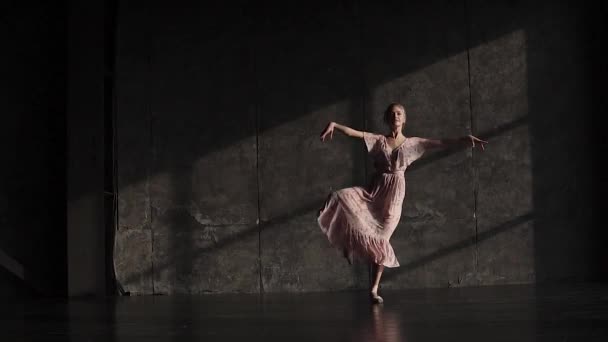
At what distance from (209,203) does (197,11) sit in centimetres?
213

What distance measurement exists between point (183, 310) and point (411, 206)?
3.98m

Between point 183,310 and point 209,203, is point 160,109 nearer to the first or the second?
point 209,203

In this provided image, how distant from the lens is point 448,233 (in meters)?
10.4

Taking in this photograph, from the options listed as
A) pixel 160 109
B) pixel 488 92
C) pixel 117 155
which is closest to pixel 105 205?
pixel 117 155

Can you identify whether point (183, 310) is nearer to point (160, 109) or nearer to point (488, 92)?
point (160, 109)

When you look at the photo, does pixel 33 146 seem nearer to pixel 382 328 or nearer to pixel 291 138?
pixel 291 138

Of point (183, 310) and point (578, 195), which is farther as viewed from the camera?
point (578, 195)

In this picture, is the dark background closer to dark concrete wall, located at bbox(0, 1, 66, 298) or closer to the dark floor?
dark concrete wall, located at bbox(0, 1, 66, 298)

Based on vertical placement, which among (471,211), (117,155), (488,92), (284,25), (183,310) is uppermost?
(284,25)

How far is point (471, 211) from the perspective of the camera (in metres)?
10.4

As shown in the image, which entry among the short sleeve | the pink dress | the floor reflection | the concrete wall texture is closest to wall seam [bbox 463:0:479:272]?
the concrete wall texture

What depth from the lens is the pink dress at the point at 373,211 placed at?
25.4ft

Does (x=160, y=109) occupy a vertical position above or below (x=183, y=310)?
above

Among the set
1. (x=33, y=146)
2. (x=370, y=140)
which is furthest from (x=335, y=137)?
(x=33, y=146)
